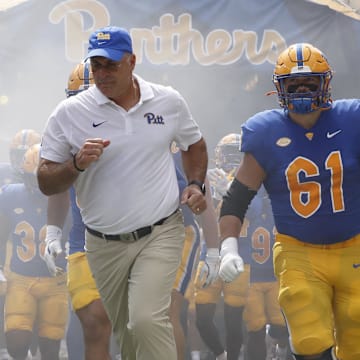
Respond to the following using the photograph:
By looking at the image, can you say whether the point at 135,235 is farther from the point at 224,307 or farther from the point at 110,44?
the point at 224,307

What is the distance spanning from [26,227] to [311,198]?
4.00m

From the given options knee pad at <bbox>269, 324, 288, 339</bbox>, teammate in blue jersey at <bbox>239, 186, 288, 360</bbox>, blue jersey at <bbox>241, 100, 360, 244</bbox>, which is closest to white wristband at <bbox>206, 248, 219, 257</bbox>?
blue jersey at <bbox>241, 100, 360, 244</bbox>

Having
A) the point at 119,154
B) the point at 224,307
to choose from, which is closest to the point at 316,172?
the point at 119,154

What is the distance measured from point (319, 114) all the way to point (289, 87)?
0.66 ft

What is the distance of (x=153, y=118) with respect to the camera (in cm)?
477

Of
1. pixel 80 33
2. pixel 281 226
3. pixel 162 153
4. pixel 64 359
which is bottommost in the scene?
pixel 64 359

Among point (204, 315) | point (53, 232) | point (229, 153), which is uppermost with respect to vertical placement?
point (229, 153)

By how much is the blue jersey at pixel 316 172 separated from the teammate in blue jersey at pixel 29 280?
370 cm

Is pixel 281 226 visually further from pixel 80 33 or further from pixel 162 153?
pixel 80 33

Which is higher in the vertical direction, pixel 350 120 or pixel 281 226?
pixel 350 120

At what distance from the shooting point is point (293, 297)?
15.8 ft

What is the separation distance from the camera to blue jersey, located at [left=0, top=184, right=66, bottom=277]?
27.4 feet

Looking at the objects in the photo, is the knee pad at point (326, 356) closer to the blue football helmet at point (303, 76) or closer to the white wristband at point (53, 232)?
the blue football helmet at point (303, 76)

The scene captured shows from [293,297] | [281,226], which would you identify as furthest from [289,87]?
[293,297]
